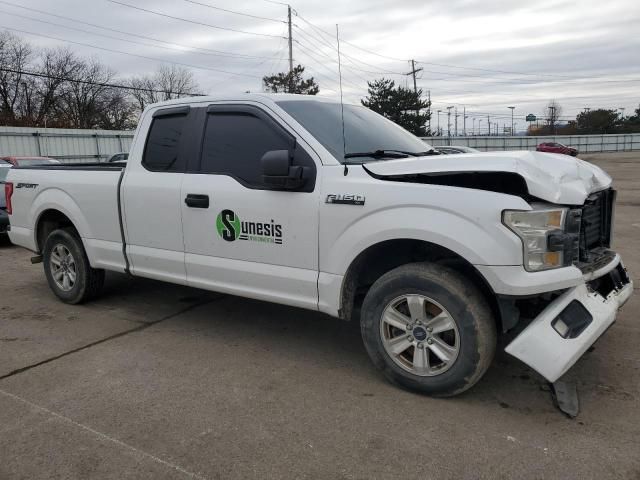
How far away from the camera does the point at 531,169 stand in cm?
317

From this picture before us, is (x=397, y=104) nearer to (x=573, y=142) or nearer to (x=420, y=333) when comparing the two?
(x=573, y=142)

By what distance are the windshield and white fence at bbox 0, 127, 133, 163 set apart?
23693 mm

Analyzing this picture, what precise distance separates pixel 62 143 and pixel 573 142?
180 feet

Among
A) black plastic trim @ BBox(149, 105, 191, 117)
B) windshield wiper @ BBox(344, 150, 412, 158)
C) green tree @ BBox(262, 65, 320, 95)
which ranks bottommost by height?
windshield wiper @ BBox(344, 150, 412, 158)

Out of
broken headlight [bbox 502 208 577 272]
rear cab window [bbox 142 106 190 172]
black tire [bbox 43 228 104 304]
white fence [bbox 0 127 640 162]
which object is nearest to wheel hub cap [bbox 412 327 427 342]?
broken headlight [bbox 502 208 577 272]

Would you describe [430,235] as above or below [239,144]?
below

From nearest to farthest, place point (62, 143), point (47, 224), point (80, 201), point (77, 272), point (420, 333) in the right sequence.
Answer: point (420, 333)
point (80, 201)
point (77, 272)
point (47, 224)
point (62, 143)

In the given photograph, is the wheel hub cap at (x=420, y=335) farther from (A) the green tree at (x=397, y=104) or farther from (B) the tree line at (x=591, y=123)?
(B) the tree line at (x=591, y=123)

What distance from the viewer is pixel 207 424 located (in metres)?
3.21

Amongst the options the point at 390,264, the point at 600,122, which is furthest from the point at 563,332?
the point at 600,122

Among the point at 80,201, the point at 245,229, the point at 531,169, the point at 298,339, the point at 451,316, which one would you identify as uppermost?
the point at 531,169

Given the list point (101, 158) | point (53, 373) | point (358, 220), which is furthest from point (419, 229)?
point (101, 158)

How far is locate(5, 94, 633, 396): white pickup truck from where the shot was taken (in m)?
3.15

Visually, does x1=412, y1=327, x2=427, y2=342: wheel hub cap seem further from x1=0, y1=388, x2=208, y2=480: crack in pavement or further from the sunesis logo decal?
x1=0, y1=388, x2=208, y2=480: crack in pavement
